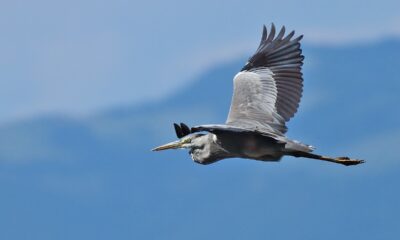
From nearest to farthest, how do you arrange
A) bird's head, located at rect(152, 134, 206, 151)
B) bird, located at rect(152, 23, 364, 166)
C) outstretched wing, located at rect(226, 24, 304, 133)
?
1. bird, located at rect(152, 23, 364, 166)
2. bird's head, located at rect(152, 134, 206, 151)
3. outstretched wing, located at rect(226, 24, 304, 133)

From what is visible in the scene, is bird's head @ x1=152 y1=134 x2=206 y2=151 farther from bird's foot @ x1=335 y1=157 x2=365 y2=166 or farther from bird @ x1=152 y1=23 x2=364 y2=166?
bird's foot @ x1=335 y1=157 x2=365 y2=166

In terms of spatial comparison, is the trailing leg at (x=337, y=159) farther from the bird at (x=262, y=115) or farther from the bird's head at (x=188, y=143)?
the bird's head at (x=188, y=143)

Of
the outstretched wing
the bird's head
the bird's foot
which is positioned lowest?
the bird's foot

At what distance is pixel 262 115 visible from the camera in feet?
48.5

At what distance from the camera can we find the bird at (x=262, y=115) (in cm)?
1343

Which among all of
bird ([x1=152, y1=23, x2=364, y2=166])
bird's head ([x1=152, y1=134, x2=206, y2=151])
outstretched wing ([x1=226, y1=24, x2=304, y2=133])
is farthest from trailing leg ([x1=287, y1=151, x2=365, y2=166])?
bird's head ([x1=152, y1=134, x2=206, y2=151])

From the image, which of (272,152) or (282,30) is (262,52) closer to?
(282,30)

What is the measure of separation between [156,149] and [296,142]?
2099 mm

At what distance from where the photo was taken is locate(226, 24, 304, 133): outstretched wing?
48.3 feet

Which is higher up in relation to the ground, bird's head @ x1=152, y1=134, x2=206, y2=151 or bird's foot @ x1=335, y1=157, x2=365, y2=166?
bird's head @ x1=152, y1=134, x2=206, y2=151

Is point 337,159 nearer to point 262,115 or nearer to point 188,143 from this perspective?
point 262,115

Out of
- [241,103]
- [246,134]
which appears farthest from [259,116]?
[246,134]

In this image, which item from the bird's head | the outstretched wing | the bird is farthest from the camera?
the outstretched wing

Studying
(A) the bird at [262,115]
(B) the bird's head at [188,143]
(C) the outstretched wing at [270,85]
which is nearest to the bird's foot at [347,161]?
(A) the bird at [262,115]
